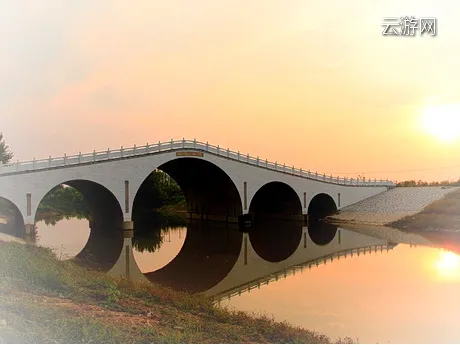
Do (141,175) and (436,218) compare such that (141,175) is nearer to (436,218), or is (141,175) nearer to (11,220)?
(11,220)

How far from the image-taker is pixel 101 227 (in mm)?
28234

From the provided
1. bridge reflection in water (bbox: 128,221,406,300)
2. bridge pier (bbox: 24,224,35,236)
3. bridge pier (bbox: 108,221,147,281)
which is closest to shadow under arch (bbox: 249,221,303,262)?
bridge reflection in water (bbox: 128,221,406,300)

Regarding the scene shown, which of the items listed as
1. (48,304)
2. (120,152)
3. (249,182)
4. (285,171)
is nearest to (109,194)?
(120,152)

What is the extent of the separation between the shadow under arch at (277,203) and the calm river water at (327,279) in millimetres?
9424

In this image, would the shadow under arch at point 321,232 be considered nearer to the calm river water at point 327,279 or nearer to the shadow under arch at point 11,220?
the calm river water at point 327,279

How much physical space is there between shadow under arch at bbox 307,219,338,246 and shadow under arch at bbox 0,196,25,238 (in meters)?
14.5

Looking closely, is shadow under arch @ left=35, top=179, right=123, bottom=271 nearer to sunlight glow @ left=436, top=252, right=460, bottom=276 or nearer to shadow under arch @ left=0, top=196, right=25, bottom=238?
shadow under arch @ left=0, top=196, right=25, bottom=238

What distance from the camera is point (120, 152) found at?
972 inches

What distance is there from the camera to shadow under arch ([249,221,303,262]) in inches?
770

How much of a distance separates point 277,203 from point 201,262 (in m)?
20.4

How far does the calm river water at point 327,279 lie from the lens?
927cm

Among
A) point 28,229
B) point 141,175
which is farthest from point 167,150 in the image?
point 28,229

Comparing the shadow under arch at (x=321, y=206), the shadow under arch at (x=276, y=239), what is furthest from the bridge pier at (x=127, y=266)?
the shadow under arch at (x=321, y=206)

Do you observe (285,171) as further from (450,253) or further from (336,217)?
(450,253)
